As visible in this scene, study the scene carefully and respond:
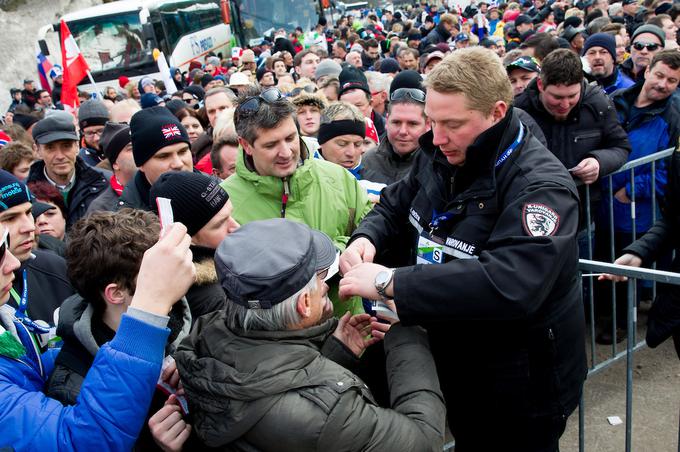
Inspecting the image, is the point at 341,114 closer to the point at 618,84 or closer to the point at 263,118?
the point at 263,118

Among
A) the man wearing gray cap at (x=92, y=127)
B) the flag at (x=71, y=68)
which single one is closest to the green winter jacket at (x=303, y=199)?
the man wearing gray cap at (x=92, y=127)

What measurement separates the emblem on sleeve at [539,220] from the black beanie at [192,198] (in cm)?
143

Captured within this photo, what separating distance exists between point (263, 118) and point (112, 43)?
17.0 m

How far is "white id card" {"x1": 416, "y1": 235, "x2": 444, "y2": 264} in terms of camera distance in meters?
2.09

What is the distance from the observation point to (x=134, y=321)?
1.76 meters

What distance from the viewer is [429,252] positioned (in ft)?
7.01

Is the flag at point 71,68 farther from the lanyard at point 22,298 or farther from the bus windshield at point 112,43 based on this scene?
the bus windshield at point 112,43

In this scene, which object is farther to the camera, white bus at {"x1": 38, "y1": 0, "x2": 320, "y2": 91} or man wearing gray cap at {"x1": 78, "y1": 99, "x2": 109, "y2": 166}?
Result: white bus at {"x1": 38, "y1": 0, "x2": 320, "y2": 91}

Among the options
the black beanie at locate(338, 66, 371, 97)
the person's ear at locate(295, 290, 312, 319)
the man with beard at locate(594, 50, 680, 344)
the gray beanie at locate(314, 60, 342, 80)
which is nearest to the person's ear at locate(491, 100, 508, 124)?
the person's ear at locate(295, 290, 312, 319)

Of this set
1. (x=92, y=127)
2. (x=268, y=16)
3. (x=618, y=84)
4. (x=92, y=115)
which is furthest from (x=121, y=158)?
(x=268, y=16)

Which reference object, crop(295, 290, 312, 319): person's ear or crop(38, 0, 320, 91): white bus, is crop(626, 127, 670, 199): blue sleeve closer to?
crop(295, 290, 312, 319): person's ear

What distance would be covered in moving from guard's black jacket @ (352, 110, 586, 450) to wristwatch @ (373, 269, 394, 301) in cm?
4

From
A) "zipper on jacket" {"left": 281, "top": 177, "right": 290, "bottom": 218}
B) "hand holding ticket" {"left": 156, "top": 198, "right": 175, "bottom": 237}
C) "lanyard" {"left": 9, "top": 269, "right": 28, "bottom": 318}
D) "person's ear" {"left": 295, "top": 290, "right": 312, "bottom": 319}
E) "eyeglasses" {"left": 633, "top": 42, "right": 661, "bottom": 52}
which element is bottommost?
"lanyard" {"left": 9, "top": 269, "right": 28, "bottom": 318}

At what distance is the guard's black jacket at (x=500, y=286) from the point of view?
1753 mm
